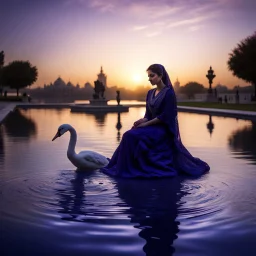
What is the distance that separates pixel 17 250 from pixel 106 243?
709 mm

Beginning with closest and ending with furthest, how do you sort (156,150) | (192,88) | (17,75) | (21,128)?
(156,150), (21,128), (17,75), (192,88)

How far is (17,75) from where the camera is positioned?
6806 cm

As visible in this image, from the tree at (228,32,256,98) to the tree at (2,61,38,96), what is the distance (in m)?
31.5

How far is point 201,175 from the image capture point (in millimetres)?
6949

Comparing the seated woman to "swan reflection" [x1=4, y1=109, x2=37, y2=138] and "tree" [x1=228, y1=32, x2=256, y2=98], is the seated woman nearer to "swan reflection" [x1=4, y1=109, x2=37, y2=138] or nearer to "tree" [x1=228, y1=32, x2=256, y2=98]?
"swan reflection" [x1=4, y1=109, x2=37, y2=138]

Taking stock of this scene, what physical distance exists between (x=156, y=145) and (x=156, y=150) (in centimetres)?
8

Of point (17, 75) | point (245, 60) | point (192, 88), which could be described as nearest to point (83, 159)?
point (245, 60)

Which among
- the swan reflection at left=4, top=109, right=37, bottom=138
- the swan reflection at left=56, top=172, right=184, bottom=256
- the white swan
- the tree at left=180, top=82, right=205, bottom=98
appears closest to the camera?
the swan reflection at left=56, top=172, right=184, bottom=256

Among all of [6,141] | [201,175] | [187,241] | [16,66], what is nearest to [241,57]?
[16,66]

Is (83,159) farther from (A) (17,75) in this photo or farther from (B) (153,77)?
(A) (17,75)

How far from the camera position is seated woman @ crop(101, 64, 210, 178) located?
6691 mm

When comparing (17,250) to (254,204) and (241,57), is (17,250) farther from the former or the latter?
(241,57)

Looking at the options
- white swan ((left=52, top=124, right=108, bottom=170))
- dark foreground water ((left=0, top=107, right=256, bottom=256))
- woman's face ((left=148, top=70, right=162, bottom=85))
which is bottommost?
dark foreground water ((left=0, top=107, right=256, bottom=256))

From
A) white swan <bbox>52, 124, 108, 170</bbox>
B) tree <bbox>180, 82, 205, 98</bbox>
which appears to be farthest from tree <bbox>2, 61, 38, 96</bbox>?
white swan <bbox>52, 124, 108, 170</bbox>
